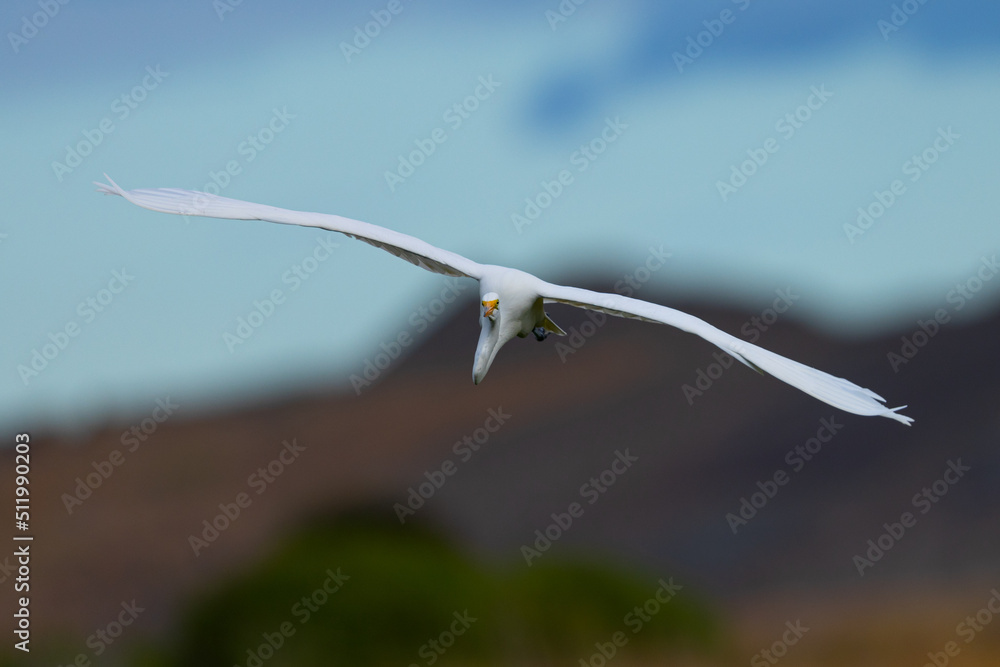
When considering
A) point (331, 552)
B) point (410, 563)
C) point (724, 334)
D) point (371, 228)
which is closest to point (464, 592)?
point (410, 563)

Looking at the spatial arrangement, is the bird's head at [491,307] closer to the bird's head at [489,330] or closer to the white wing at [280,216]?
the bird's head at [489,330]

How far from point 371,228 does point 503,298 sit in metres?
0.92

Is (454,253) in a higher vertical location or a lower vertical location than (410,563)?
higher

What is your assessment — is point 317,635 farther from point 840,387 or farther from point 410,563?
point 840,387

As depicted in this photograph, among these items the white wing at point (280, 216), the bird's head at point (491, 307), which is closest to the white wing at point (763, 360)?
the bird's head at point (491, 307)

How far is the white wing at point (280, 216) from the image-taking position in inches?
233

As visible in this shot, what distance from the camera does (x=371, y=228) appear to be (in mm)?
6000

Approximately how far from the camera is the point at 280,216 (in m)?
6.05

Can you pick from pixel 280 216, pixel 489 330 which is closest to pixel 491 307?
pixel 489 330

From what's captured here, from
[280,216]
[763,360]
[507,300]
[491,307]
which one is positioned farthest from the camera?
[280,216]

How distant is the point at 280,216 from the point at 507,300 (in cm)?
140

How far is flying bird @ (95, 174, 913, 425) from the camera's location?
4.60m

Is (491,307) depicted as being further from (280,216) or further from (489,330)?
(280,216)

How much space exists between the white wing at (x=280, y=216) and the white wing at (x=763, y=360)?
3.02 ft
